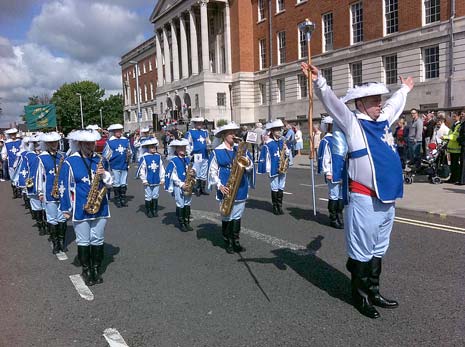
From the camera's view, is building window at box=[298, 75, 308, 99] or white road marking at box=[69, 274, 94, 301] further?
building window at box=[298, 75, 308, 99]

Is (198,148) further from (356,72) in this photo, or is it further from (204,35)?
(204,35)

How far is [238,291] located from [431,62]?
2909cm

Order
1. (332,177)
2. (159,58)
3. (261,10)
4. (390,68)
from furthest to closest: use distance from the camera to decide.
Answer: (159,58)
(261,10)
(390,68)
(332,177)

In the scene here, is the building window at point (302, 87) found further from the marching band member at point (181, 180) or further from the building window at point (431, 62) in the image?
the marching band member at point (181, 180)

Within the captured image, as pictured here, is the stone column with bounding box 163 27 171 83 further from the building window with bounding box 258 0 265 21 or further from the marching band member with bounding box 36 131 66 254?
the marching band member with bounding box 36 131 66 254

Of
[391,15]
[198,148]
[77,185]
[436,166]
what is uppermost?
[391,15]

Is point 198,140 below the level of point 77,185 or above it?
above

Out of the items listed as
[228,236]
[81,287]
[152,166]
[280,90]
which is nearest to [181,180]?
[152,166]

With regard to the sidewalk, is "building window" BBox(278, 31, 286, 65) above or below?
above

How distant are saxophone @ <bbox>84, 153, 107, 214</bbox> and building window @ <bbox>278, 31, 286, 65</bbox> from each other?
Answer: 133 ft

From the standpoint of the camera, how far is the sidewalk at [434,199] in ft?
30.5

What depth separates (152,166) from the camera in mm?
10555

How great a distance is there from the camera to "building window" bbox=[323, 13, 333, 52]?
37844 mm

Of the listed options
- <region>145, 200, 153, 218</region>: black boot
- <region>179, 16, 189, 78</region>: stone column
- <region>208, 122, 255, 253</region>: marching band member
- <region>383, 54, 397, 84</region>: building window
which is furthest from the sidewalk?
<region>179, 16, 189, 78</region>: stone column
